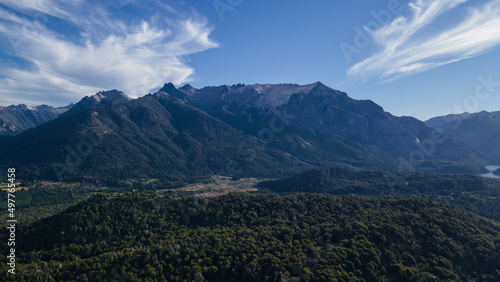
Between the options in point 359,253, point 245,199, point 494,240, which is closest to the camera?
point 359,253

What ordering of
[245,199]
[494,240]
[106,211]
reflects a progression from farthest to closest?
[245,199], [106,211], [494,240]

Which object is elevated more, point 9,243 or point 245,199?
point 245,199

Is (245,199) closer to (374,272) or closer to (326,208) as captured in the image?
(326,208)

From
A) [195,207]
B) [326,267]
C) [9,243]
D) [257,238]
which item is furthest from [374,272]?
[9,243]

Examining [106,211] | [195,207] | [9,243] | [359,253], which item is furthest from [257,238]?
[9,243]

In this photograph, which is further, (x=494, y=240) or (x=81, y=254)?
(x=494, y=240)

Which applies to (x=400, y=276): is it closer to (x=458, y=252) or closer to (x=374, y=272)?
(x=374, y=272)
